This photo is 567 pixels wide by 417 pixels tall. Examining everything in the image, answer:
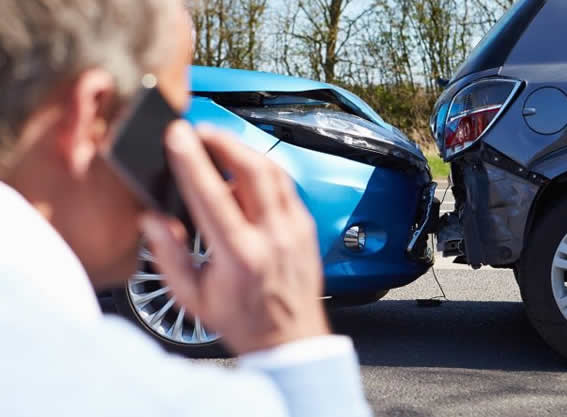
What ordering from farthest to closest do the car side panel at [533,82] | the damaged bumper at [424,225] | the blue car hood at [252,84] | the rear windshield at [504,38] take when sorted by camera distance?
the damaged bumper at [424,225] → the blue car hood at [252,84] → the rear windshield at [504,38] → the car side panel at [533,82]

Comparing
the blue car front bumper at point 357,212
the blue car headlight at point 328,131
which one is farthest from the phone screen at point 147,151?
the blue car headlight at point 328,131

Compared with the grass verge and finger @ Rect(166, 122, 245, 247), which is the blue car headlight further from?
the grass verge

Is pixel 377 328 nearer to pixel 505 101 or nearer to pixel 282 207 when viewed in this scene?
pixel 505 101

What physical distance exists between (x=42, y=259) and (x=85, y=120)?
0.32 feet

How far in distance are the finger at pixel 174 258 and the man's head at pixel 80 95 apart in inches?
1.5

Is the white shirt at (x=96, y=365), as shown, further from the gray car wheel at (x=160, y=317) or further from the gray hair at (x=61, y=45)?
the gray car wheel at (x=160, y=317)

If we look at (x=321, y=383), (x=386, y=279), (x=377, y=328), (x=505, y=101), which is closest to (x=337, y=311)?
(x=377, y=328)

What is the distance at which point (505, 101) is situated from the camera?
4020 mm

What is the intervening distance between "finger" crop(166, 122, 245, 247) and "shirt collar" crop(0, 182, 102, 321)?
91mm

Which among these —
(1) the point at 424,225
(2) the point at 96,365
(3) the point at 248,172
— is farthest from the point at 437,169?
(2) the point at 96,365

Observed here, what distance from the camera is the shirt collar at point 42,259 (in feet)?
2.17

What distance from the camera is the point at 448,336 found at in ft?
15.6

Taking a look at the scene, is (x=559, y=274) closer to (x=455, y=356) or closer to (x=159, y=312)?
(x=455, y=356)

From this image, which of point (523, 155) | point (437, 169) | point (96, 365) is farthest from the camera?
point (437, 169)
